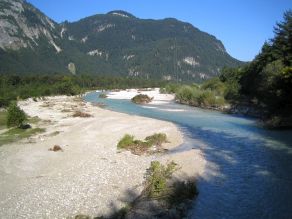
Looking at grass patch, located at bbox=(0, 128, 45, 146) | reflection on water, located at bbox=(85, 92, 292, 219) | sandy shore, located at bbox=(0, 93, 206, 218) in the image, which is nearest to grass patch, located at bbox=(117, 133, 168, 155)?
sandy shore, located at bbox=(0, 93, 206, 218)

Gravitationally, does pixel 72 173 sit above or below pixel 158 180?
below

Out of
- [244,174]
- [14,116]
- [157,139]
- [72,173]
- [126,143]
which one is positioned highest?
[244,174]

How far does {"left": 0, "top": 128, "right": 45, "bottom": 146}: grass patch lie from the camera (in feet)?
142

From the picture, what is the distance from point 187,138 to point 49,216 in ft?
90.9

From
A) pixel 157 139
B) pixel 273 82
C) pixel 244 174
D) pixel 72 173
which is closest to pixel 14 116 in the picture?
pixel 157 139

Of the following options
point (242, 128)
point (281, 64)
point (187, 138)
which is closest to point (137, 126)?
point (187, 138)

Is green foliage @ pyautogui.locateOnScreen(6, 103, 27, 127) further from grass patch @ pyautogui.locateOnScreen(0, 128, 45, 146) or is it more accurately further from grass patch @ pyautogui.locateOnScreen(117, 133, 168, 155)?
grass patch @ pyautogui.locateOnScreen(117, 133, 168, 155)

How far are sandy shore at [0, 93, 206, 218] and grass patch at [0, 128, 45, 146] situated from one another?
2013mm

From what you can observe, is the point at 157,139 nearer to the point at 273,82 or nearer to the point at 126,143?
the point at 126,143

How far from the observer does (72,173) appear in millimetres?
28578

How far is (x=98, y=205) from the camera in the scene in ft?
71.2

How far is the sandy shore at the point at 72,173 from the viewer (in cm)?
2164

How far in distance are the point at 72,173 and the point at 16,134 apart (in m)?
22.3

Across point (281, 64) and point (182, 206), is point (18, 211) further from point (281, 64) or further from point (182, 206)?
point (281, 64)
